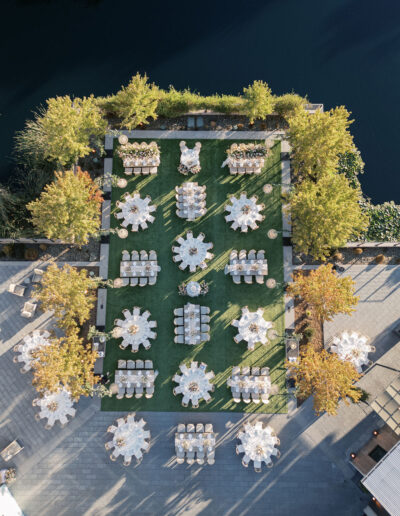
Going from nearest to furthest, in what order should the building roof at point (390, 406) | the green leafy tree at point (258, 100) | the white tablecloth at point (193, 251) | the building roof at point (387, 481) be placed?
the building roof at point (387, 481) < the building roof at point (390, 406) < the green leafy tree at point (258, 100) < the white tablecloth at point (193, 251)

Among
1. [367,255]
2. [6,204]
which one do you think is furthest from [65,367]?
[367,255]

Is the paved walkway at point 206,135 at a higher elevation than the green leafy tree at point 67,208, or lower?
higher

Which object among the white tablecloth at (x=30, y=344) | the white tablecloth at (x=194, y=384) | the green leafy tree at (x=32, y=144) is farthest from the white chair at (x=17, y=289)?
the white tablecloth at (x=194, y=384)

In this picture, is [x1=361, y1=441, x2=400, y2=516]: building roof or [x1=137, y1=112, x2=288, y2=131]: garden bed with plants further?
[x1=137, y1=112, x2=288, y2=131]: garden bed with plants

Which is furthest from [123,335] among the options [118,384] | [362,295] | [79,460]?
[362,295]

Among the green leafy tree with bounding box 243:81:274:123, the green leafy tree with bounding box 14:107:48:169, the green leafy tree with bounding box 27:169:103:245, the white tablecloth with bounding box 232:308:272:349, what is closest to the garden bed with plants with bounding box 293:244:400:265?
the white tablecloth with bounding box 232:308:272:349

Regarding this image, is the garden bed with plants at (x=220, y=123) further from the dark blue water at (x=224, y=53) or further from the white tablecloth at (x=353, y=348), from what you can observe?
the white tablecloth at (x=353, y=348)

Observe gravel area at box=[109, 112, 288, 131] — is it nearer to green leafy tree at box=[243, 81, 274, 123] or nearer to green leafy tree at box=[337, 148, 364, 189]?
green leafy tree at box=[243, 81, 274, 123]

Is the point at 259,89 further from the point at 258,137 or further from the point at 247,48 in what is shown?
the point at 247,48

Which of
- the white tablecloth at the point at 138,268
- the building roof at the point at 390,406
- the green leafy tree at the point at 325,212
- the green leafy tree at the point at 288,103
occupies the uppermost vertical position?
the green leafy tree at the point at 288,103
